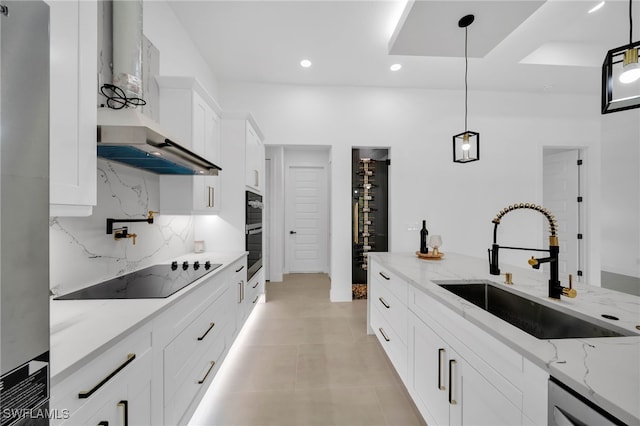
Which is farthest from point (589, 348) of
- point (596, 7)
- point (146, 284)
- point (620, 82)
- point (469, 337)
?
point (596, 7)

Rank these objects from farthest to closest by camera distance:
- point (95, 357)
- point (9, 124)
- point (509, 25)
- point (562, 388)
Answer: point (509, 25), point (95, 357), point (562, 388), point (9, 124)

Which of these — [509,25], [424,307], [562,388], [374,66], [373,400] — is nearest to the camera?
[562,388]

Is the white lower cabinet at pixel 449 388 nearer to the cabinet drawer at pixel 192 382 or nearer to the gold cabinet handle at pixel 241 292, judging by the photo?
the cabinet drawer at pixel 192 382

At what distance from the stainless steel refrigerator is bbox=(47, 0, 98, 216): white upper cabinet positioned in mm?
417

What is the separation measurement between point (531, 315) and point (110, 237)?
98.1 inches

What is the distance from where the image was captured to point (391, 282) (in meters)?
1.99

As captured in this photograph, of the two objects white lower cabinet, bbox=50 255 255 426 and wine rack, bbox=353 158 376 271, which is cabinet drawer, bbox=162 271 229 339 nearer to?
white lower cabinet, bbox=50 255 255 426

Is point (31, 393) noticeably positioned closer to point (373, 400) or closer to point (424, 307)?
point (424, 307)

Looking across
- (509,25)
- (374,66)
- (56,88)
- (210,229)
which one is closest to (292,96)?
(374,66)

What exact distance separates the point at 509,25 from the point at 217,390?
3922mm

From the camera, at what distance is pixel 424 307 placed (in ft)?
4.68

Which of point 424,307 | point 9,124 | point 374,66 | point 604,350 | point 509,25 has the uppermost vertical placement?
point 374,66

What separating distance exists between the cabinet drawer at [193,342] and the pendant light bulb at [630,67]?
2458mm

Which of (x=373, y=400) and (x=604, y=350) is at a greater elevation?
(x=604, y=350)
